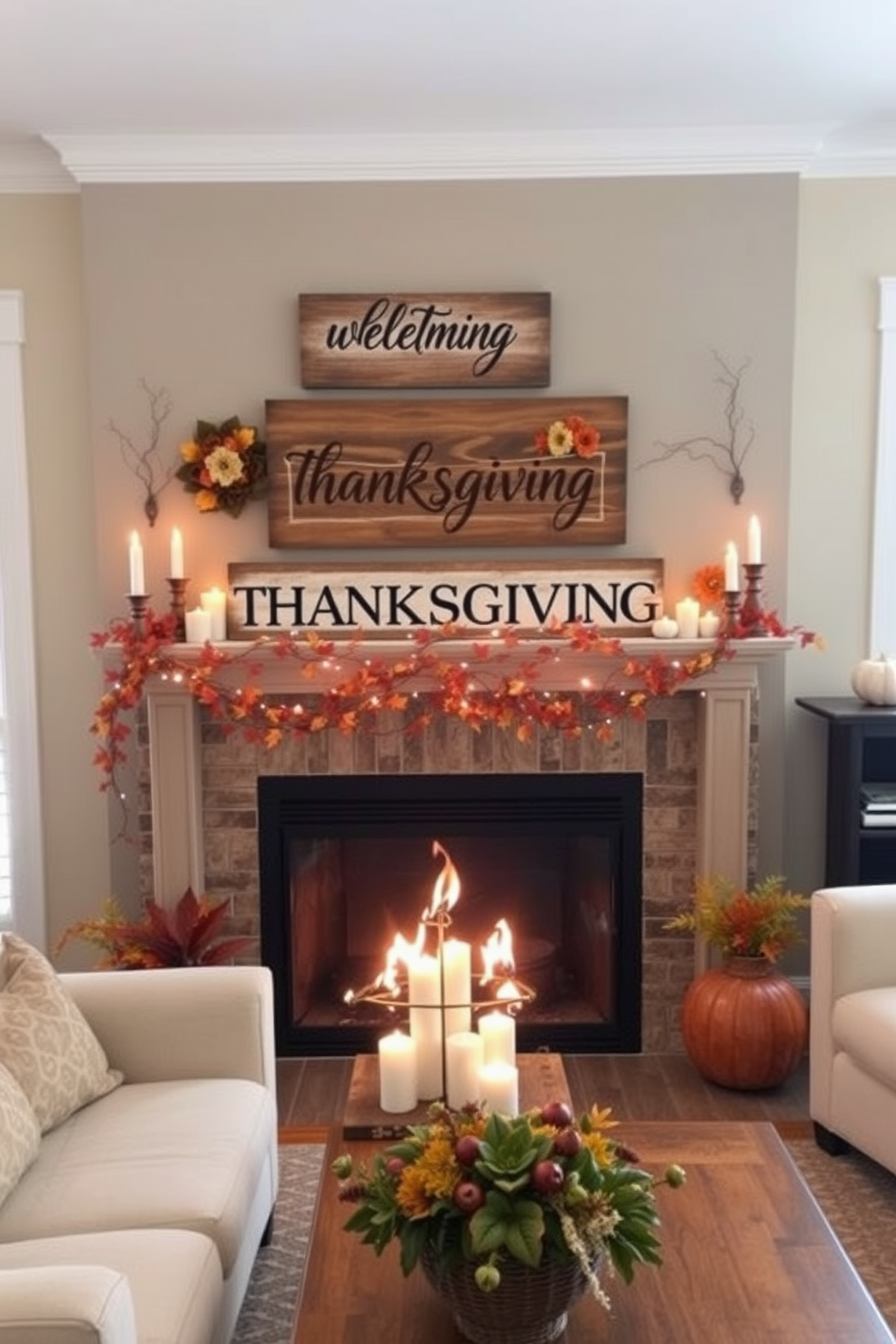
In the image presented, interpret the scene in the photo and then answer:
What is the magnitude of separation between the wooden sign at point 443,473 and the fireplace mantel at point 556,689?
0.38 meters

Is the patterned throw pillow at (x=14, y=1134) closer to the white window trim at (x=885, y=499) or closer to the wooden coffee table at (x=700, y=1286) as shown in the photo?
the wooden coffee table at (x=700, y=1286)

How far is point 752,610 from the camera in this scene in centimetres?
358

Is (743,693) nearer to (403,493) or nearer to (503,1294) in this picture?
(403,493)

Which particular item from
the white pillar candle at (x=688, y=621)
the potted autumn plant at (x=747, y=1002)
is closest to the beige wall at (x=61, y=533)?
the white pillar candle at (x=688, y=621)

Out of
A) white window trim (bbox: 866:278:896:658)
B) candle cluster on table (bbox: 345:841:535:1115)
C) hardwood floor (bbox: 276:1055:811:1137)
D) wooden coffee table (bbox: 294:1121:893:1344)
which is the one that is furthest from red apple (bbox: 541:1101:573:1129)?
white window trim (bbox: 866:278:896:658)

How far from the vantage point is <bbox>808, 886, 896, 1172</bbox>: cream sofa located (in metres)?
2.85

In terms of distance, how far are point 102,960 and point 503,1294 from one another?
2283 mm

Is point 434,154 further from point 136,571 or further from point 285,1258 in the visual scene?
point 285,1258

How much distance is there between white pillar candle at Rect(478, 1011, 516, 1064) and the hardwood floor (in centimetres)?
115

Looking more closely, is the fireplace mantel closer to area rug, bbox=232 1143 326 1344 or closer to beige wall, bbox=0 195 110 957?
beige wall, bbox=0 195 110 957

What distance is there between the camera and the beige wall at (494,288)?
11.9 feet

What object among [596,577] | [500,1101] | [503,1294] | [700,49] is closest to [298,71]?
[700,49]

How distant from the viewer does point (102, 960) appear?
11.9ft

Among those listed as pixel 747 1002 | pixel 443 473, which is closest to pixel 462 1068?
pixel 747 1002
